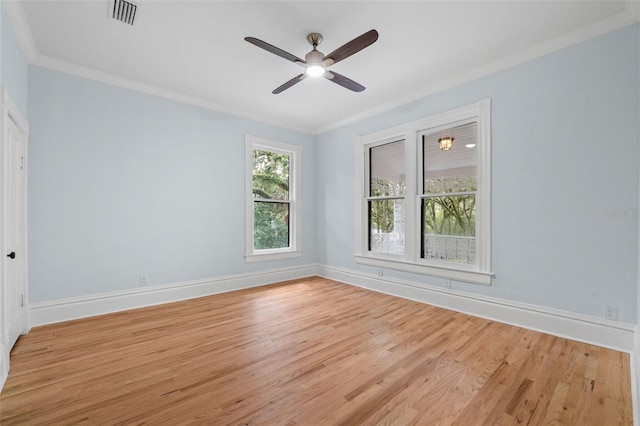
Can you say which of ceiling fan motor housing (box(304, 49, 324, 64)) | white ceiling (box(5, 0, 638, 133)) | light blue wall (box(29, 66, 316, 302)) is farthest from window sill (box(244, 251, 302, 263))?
ceiling fan motor housing (box(304, 49, 324, 64))

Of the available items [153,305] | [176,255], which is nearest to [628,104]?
[176,255]

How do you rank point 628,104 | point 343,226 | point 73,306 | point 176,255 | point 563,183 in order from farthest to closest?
point 343,226 → point 176,255 → point 73,306 → point 563,183 → point 628,104

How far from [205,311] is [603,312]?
4125mm

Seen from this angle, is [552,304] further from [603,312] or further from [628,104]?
[628,104]

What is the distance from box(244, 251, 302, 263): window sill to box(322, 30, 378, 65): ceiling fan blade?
324 cm

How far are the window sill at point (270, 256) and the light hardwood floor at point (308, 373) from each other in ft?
4.94

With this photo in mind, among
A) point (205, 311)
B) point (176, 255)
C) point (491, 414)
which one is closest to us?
point (491, 414)

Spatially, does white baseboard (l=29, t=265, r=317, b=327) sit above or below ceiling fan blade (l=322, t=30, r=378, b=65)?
below

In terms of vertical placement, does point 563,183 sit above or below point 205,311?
above

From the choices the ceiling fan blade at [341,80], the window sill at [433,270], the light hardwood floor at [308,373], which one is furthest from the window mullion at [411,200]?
the ceiling fan blade at [341,80]

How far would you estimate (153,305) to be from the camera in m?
3.83

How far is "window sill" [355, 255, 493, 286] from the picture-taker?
3.41 metres

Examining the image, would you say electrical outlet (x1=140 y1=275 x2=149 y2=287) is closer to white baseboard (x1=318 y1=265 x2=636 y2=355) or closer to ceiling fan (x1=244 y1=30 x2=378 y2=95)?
ceiling fan (x1=244 y1=30 x2=378 y2=95)

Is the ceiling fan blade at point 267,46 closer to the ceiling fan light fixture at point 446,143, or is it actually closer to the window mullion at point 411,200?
the window mullion at point 411,200
